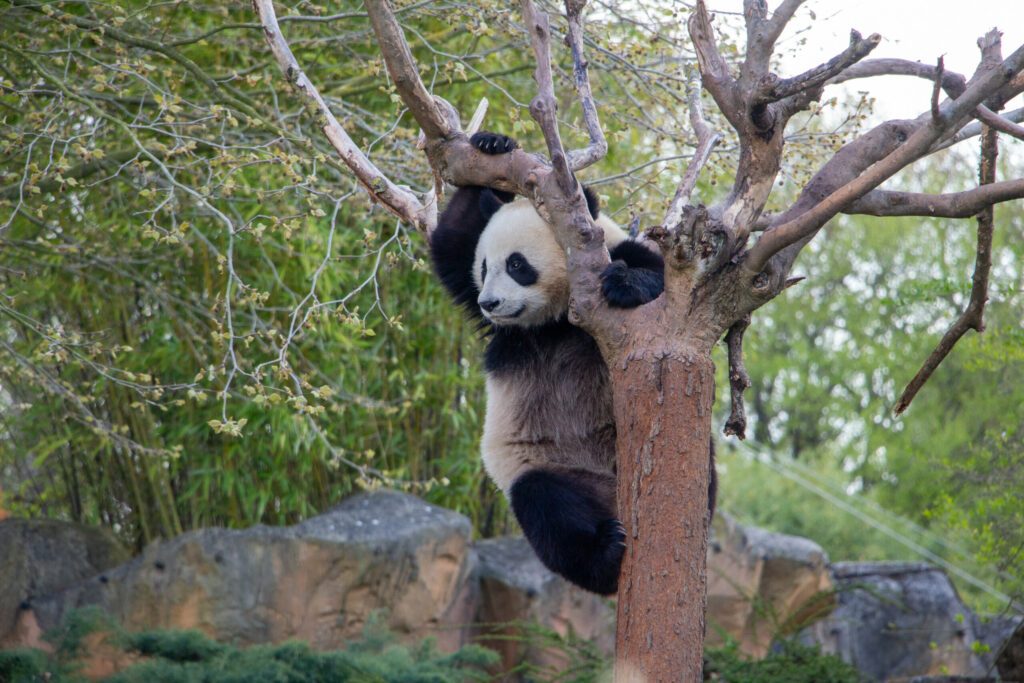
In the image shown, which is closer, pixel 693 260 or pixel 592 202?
pixel 693 260

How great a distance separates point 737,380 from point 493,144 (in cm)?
101

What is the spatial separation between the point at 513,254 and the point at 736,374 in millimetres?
1174

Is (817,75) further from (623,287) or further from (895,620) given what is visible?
(895,620)

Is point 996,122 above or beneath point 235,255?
beneath

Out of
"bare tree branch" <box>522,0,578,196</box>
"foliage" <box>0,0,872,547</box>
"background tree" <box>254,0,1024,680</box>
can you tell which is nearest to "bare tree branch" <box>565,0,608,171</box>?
"background tree" <box>254,0,1024,680</box>

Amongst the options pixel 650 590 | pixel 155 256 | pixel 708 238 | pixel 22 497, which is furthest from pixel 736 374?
pixel 22 497

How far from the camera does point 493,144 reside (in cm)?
303

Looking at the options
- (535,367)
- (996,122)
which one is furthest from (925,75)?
(535,367)

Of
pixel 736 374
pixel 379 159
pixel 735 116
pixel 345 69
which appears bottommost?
pixel 736 374

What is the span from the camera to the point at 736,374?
8.54ft

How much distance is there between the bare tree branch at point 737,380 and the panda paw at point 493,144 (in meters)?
0.86

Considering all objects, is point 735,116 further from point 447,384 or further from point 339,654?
point 447,384

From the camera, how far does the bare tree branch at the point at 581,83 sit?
2758 millimetres

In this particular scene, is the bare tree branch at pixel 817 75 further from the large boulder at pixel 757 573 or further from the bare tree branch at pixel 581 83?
the large boulder at pixel 757 573
